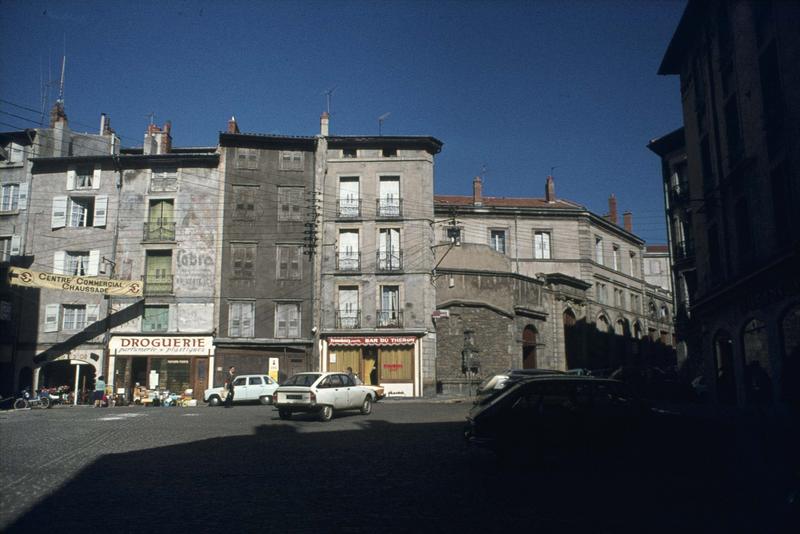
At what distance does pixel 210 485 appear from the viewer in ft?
29.9

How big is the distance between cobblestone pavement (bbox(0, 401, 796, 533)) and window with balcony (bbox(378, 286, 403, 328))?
23.1 metres

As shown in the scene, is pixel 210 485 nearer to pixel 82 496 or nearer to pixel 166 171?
pixel 82 496

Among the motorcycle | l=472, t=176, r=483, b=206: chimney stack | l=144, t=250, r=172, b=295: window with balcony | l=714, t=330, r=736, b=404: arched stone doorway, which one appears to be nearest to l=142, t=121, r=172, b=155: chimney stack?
l=144, t=250, r=172, b=295: window with balcony

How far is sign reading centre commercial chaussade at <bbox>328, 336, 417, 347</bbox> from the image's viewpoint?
3700cm

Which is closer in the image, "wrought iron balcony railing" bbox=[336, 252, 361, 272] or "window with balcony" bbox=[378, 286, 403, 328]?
"window with balcony" bbox=[378, 286, 403, 328]

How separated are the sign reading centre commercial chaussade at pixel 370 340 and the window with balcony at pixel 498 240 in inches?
555

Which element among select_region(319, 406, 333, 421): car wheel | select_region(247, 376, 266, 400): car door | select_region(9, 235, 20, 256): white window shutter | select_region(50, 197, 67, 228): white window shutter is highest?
select_region(50, 197, 67, 228): white window shutter

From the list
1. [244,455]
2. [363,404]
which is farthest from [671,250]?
[244,455]

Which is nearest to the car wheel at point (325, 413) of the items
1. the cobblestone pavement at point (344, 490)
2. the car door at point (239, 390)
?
the cobblestone pavement at point (344, 490)

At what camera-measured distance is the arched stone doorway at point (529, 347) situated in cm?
4078

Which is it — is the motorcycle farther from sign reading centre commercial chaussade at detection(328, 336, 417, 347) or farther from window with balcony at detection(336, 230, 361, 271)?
window with balcony at detection(336, 230, 361, 271)

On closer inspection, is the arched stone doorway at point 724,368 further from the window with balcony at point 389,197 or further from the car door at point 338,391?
the window with balcony at point 389,197

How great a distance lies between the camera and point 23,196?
38562 millimetres

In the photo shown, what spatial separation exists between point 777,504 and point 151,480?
8478 mm
